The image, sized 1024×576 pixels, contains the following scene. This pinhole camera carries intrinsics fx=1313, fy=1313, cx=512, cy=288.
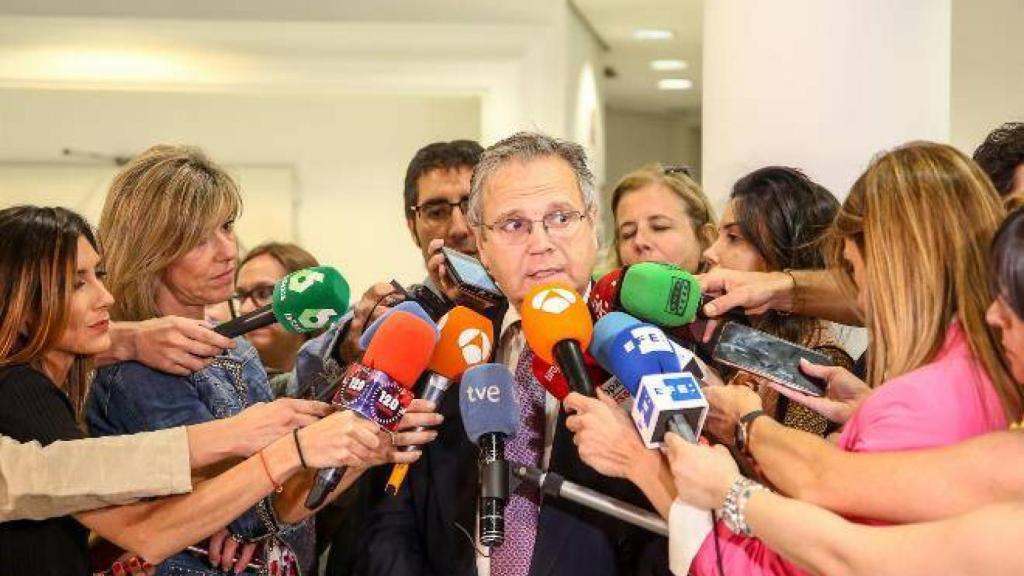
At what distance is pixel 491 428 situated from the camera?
1.96 metres

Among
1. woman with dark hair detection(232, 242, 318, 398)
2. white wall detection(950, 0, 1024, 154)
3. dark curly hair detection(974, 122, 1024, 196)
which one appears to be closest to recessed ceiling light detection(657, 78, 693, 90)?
white wall detection(950, 0, 1024, 154)

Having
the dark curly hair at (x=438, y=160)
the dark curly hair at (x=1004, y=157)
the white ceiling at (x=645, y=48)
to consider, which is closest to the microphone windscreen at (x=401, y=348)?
the dark curly hair at (x=1004, y=157)

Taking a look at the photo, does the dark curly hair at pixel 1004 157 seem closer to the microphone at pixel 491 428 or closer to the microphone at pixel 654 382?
the microphone at pixel 654 382

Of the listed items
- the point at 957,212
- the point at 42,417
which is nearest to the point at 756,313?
the point at 957,212

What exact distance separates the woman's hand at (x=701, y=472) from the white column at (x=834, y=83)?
142 cm

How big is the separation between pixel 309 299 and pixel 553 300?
2.13 ft

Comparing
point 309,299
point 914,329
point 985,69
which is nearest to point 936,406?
point 914,329

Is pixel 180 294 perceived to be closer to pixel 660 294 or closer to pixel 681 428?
pixel 660 294

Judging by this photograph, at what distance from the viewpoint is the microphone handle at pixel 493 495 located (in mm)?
1872

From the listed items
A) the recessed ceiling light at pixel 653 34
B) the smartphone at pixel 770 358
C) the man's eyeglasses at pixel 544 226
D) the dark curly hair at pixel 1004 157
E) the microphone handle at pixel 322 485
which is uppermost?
the recessed ceiling light at pixel 653 34

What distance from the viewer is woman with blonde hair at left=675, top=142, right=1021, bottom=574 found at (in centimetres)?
170

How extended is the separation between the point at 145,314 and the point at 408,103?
527cm

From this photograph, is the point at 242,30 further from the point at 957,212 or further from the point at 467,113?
the point at 957,212

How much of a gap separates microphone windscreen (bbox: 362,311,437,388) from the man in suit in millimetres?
287
